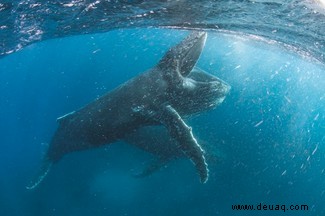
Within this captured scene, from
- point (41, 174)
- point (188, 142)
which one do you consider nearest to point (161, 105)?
point (188, 142)

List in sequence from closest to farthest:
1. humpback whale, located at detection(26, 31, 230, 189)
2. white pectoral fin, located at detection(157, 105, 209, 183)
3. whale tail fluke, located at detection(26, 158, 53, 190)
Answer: white pectoral fin, located at detection(157, 105, 209, 183)
humpback whale, located at detection(26, 31, 230, 189)
whale tail fluke, located at detection(26, 158, 53, 190)

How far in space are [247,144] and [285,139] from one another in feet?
62.8

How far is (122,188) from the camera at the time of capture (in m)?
26.3

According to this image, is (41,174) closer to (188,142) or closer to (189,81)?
(188,142)

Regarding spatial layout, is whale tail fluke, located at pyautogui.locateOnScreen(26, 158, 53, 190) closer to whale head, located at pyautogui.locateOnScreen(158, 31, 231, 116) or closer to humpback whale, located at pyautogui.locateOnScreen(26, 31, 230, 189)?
humpback whale, located at pyautogui.locateOnScreen(26, 31, 230, 189)

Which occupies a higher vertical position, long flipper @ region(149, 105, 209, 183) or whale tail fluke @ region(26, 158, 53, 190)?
long flipper @ region(149, 105, 209, 183)

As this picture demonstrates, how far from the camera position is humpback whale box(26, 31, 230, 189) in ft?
31.8

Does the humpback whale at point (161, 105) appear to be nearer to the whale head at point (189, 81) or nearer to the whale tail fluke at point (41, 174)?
the whale head at point (189, 81)

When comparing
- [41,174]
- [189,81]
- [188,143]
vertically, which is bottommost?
[41,174]

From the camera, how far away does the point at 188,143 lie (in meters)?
9.55

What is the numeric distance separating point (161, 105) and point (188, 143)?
170 cm

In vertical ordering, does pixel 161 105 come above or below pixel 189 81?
below

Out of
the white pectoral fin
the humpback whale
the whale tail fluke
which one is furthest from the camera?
the whale tail fluke

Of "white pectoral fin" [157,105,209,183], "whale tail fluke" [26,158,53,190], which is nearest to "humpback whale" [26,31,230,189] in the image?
"white pectoral fin" [157,105,209,183]
